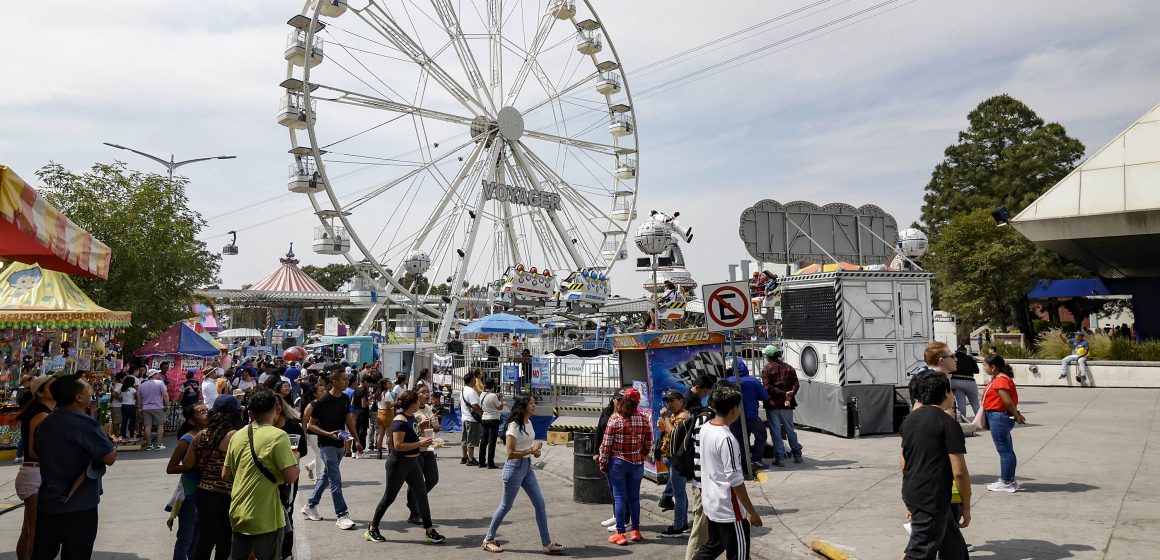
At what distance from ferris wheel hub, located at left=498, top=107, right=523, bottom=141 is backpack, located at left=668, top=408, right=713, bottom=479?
1105 inches

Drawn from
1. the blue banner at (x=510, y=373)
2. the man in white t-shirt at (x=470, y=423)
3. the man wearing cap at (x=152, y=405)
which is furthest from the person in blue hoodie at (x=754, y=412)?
the man wearing cap at (x=152, y=405)

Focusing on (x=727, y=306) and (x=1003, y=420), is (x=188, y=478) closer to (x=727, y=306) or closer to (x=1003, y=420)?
(x=727, y=306)

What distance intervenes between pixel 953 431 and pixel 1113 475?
539 cm

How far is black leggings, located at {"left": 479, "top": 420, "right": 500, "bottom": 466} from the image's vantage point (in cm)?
1157

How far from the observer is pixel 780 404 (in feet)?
34.0

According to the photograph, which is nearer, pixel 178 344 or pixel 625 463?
pixel 625 463

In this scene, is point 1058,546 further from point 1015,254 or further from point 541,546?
point 1015,254

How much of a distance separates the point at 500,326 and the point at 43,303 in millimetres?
9899

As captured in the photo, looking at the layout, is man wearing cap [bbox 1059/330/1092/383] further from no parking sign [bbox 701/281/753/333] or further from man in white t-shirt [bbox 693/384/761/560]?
man in white t-shirt [bbox 693/384/761/560]

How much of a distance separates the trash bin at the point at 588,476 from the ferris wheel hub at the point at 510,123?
84.7 ft

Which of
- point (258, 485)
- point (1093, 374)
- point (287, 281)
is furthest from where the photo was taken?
point (287, 281)

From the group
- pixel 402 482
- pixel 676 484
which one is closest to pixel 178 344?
pixel 402 482

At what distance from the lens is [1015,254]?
28.4m

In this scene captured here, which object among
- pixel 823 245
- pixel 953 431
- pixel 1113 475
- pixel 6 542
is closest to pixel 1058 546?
pixel 953 431
